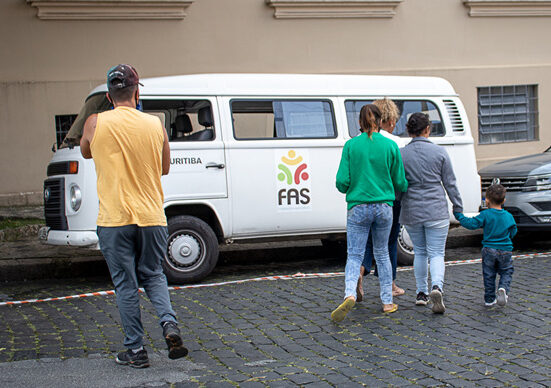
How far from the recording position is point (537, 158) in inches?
421

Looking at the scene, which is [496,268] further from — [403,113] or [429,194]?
[403,113]

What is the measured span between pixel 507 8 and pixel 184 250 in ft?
36.5

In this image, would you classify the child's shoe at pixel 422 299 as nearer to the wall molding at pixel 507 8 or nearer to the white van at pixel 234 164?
the white van at pixel 234 164

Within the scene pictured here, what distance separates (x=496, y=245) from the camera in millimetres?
6594

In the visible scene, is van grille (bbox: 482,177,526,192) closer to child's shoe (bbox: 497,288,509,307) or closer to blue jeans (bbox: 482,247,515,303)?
blue jeans (bbox: 482,247,515,303)

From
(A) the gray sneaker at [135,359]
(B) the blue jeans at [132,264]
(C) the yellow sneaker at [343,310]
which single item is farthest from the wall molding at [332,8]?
(A) the gray sneaker at [135,359]

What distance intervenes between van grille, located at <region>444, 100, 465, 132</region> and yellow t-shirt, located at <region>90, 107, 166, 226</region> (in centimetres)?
547

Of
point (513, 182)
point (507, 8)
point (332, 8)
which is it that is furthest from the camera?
point (507, 8)

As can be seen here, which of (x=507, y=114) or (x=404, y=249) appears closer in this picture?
(x=404, y=249)

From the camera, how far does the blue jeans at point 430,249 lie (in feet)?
21.1

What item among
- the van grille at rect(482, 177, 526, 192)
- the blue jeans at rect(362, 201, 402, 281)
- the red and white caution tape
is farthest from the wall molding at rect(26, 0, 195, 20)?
the blue jeans at rect(362, 201, 402, 281)

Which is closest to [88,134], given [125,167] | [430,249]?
[125,167]

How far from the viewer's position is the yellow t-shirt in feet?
15.6

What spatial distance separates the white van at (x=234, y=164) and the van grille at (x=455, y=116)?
0.86 m
